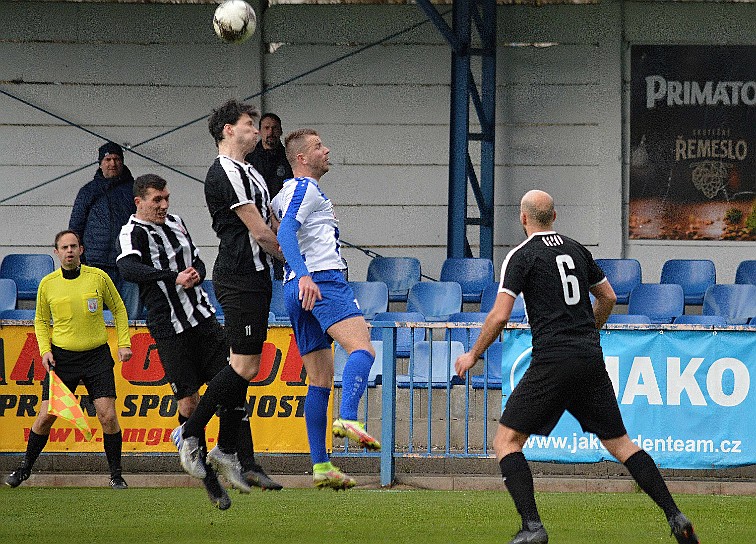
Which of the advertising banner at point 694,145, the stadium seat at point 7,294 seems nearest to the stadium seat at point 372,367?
the stadium seat at point 7,294

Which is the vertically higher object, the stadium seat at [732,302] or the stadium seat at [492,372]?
the stadium seat at [732,302]

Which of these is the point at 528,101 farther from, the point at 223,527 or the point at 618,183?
the point at 223,527

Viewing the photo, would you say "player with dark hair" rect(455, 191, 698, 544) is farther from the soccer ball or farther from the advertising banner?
the advertising banner

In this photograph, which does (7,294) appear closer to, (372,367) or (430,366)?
(372,367)

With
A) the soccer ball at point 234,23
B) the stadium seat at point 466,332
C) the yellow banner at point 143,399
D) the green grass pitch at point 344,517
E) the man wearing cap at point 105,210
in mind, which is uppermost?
the soccer ball at point 234,23

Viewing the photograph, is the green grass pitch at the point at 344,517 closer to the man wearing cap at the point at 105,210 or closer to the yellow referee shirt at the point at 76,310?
the yellow referee shirt at the point at 76,310

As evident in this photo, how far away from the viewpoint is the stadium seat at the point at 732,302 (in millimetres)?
14258

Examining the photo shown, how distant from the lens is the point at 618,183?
57.0 ft

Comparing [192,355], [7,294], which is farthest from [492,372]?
[7,294]

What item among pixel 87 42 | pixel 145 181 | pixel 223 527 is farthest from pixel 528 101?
pixel 223 527

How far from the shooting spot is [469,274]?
15.7 m

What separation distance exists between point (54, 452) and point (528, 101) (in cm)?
815

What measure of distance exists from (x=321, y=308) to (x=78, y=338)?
4432 mm

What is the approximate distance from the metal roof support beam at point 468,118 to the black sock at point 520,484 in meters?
9.12
